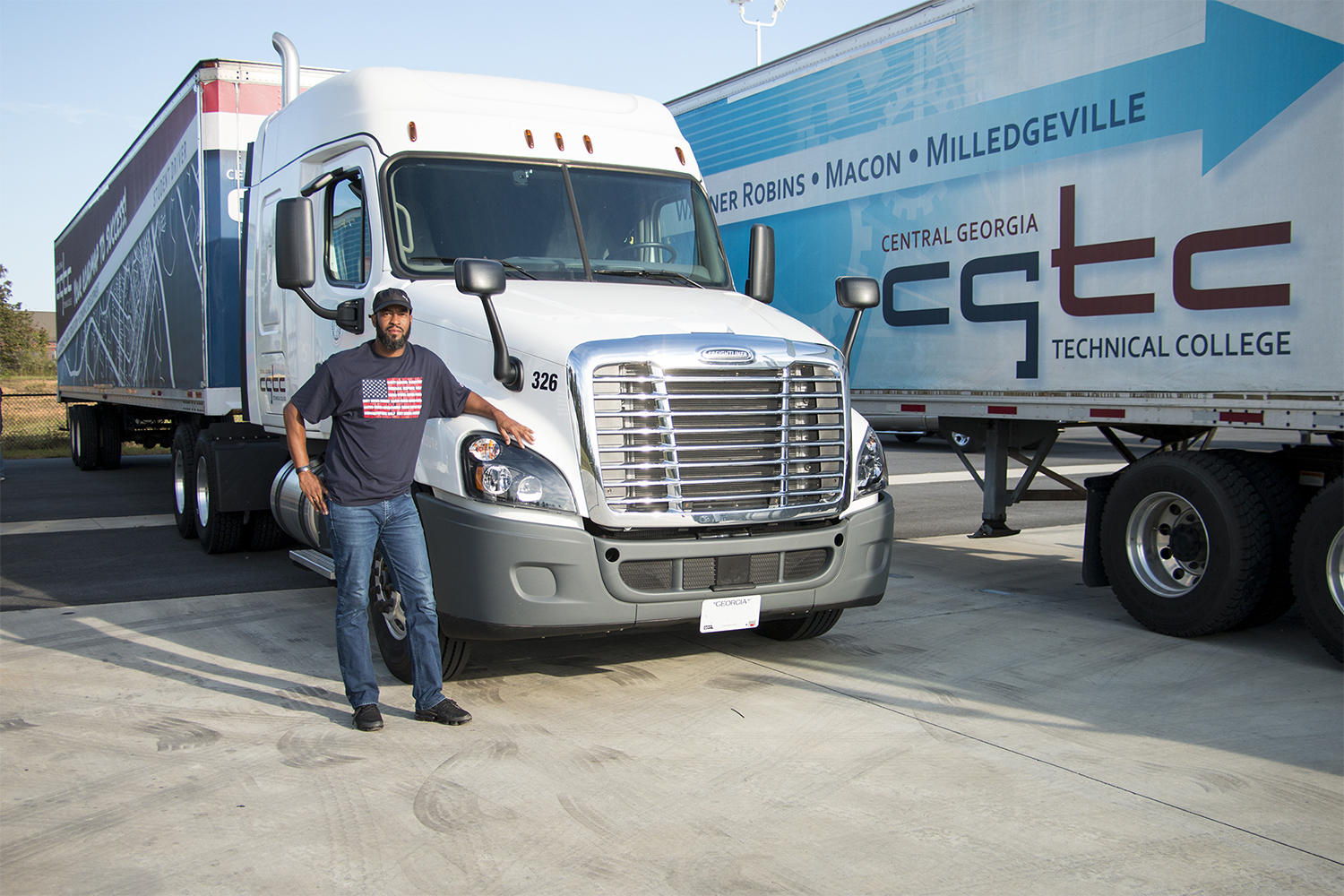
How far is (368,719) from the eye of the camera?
521 cm

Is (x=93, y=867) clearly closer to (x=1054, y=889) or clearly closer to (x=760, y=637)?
(x=1054, y=889)

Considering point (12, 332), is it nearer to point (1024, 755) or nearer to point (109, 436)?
point (109, 436)

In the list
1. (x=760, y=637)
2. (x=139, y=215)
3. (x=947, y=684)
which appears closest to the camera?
(x=947, y=684)

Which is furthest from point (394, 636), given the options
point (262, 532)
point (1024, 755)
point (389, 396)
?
point (262, 532)

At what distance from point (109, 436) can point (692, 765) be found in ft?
52.8

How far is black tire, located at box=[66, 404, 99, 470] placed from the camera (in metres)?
18.4

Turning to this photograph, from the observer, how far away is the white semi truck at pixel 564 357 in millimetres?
5234

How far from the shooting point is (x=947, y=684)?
6008 millimetres

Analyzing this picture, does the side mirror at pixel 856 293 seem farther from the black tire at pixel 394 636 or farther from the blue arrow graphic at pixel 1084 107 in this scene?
the black tire at pixel 394 636

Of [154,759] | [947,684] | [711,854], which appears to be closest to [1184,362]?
[947,684]

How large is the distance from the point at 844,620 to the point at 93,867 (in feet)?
15.8

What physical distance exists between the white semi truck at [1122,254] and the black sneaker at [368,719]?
4.49 metres

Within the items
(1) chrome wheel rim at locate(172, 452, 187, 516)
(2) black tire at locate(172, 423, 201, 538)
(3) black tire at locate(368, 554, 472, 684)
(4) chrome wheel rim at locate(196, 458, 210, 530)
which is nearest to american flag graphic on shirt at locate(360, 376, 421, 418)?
(3) black tire at locate(368, 554, 472, 684)

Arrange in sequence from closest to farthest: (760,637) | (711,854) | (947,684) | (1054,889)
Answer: (1054,889) → (711,854) → (947,684) → (760,637)
